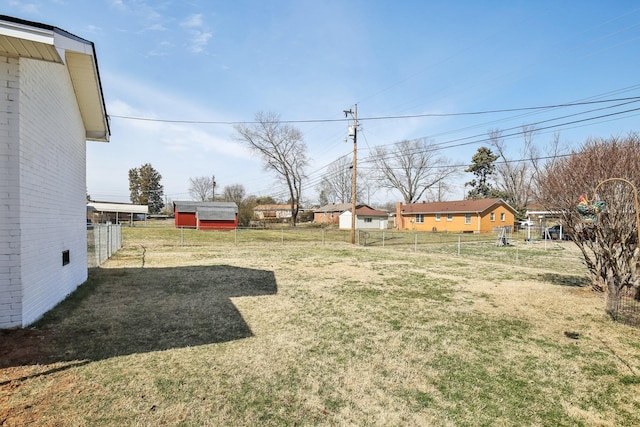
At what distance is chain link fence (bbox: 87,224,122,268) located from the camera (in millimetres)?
10648

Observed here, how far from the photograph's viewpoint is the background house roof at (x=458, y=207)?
121 feet

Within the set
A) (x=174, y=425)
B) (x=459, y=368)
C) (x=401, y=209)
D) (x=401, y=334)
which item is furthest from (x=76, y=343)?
(x=401, y=209)

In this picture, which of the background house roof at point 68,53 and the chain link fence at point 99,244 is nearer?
the background house roof at point 68,53

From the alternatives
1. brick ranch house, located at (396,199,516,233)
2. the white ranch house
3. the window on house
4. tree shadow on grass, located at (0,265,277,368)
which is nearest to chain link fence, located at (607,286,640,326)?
tree shadow on grass, located at (0,265,277,368)

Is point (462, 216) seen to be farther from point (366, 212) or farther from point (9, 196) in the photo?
point (9, 196)

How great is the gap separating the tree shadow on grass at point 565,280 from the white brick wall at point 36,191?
1216 centimetres

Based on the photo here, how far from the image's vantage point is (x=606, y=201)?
725cm

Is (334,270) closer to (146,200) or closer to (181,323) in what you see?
(181,323)

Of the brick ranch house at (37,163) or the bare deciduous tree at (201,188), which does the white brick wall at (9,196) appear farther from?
the bare deciduous tree at (201,188)

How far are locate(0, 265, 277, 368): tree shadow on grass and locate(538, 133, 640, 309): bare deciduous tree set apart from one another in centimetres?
744

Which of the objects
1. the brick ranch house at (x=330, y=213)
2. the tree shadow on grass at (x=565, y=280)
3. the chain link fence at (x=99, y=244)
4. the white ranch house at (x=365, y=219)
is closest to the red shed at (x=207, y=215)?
the white ranch house at (x=365, y=219)

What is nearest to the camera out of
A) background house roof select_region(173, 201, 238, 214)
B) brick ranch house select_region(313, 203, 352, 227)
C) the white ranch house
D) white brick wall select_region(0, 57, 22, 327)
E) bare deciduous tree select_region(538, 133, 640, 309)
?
white brick wall select_region(0, 57, 22, 327)

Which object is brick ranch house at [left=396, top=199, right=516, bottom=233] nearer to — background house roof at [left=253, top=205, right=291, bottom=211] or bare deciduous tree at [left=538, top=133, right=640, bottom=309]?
bare deciduous tree at [left=538, top=133, right=640, bottom=309]

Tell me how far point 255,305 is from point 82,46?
5703 mm
